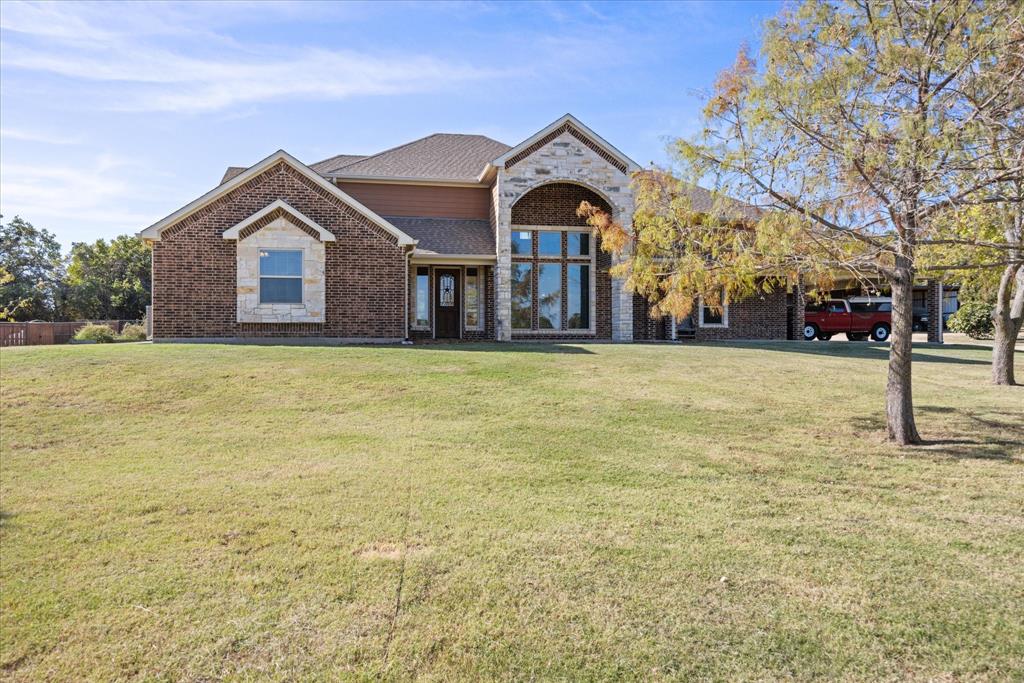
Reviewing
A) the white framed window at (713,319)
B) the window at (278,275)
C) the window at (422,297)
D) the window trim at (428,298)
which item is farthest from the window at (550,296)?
the window at (278,275)

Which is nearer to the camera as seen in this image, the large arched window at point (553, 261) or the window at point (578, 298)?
the large arched window at point (553, 261)

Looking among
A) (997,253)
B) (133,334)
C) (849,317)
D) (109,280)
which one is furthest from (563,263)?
(109,280)

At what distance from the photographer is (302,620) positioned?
3939 millimetres

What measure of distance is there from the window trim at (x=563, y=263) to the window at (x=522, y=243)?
0.06m

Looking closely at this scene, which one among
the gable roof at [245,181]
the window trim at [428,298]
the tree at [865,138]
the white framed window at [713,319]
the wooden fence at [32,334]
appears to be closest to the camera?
the tree at [865,138]

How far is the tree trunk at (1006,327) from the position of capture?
12.8 meters

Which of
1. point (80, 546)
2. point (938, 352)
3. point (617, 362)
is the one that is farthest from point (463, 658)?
point (938, 352)

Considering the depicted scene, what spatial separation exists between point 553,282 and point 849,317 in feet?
47.4

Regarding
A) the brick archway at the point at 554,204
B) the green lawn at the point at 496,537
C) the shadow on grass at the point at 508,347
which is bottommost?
the green lawn at the point at 496,537

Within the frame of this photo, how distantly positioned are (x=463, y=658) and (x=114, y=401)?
8.05 metres

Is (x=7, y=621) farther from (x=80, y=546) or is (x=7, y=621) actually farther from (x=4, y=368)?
(x=4, y=368)

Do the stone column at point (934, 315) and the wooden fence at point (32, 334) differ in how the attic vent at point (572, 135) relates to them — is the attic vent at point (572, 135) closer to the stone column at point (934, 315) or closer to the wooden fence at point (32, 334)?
the stone column at point (934, 315)

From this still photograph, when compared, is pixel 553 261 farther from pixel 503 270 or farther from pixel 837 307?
pixel 837 307

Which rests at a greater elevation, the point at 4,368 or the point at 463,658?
the point at 4,368
